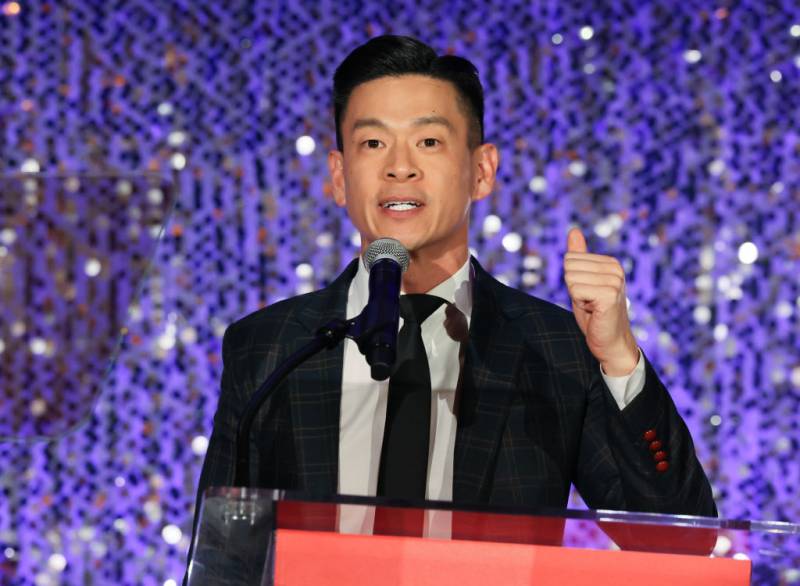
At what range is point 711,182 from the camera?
2.74 metres

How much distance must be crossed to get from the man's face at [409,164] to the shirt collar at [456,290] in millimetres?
45

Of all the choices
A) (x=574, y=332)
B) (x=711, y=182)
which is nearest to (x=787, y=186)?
(x=711, y=182)

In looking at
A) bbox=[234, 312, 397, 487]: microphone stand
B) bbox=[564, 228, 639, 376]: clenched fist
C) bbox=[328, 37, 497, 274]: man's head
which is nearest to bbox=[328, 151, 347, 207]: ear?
bbox=[328, 37, 497, 274]: man's head

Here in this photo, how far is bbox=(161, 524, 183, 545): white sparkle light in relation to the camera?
275 centimetres

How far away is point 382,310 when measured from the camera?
116 cm

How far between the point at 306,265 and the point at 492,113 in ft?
2.03

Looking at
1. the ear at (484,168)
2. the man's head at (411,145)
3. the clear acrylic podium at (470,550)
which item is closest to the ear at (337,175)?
the man's head at (411,145)

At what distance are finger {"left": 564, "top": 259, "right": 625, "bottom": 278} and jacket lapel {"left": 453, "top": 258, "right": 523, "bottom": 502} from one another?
417 millimetres

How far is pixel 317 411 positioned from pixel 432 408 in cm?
19

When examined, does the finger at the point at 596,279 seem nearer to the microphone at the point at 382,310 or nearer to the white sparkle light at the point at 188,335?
the microphone at the point at 382,310

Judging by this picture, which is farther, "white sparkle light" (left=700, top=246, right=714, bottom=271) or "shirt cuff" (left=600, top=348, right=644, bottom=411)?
"white sparkle light" (left=700, top=246, right=714, bottom=271)

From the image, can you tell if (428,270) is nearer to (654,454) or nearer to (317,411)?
(317,411)

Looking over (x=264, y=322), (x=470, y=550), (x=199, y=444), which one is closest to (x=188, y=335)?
(x=199, y=444)

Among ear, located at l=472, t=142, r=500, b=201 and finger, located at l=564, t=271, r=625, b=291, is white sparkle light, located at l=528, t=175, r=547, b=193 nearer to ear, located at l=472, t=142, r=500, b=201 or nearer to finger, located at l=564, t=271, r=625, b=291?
ear, located at l=472, t=142, r=500, b=201
